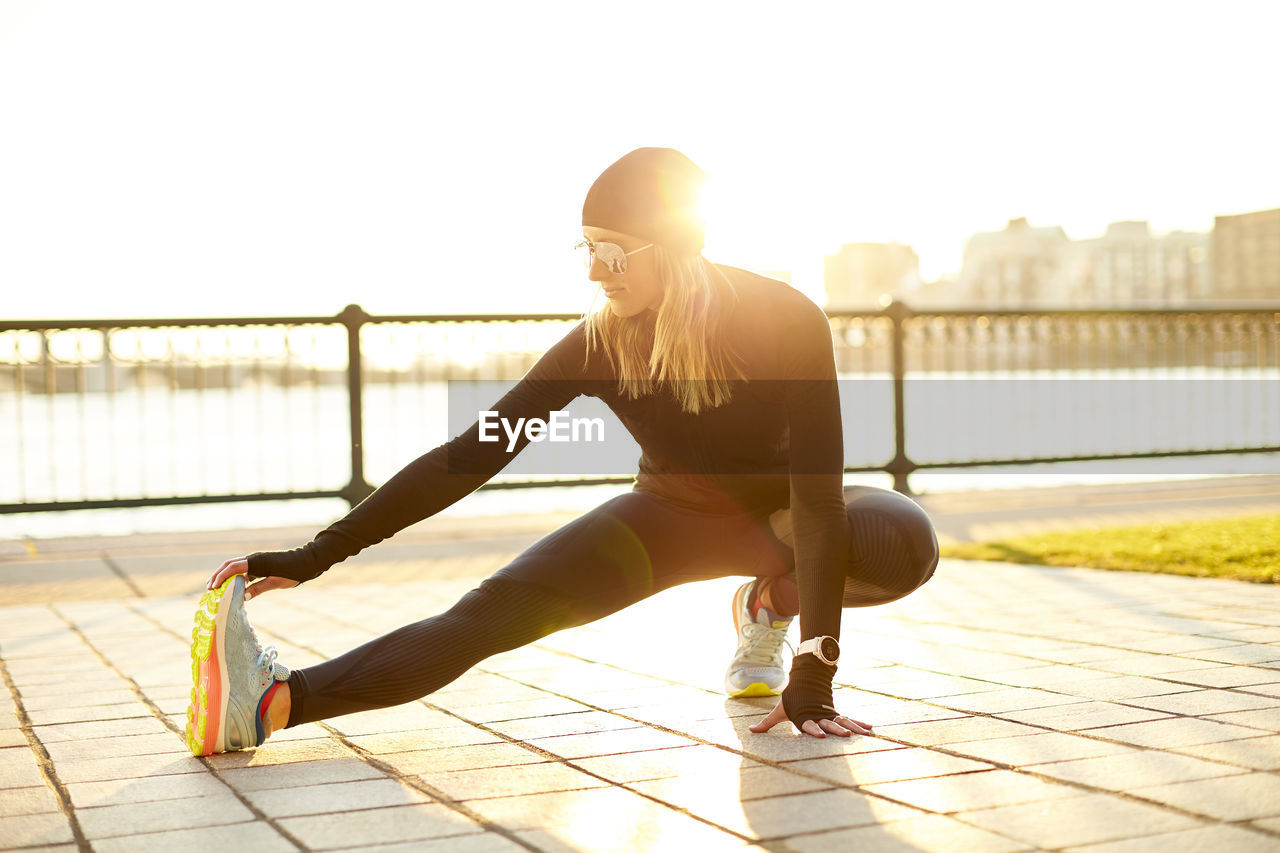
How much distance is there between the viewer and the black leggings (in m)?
3.22

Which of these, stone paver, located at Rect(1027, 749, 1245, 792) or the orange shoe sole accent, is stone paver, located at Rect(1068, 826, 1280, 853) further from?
the orange shoe sole accent

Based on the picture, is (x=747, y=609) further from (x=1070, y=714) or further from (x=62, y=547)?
(x=62, y=547)

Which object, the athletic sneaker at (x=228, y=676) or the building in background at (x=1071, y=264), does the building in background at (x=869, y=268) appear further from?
the athletic sneaker at (x=228, y=676)

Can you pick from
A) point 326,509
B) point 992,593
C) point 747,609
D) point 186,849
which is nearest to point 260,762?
point 186,849

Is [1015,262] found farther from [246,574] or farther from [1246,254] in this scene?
[246,574]

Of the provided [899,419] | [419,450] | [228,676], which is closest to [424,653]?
[228,676]

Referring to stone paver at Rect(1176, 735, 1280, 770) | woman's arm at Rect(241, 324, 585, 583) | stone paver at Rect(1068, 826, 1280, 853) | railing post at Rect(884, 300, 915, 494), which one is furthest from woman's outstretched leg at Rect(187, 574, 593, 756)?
railing post at Rect(884, 300, 915, 494)

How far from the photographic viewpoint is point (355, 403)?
8305 mm

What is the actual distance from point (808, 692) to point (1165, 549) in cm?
411

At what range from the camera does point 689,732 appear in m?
3.37

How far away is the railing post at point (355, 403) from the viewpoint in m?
8.07

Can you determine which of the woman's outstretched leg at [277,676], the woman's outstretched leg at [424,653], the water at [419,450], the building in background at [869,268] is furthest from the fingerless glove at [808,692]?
the building in background at [869,268]

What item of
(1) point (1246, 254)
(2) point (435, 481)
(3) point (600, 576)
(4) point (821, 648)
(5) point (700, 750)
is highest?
(1) point (1246, 254)

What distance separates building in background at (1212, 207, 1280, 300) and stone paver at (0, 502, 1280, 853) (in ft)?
301
